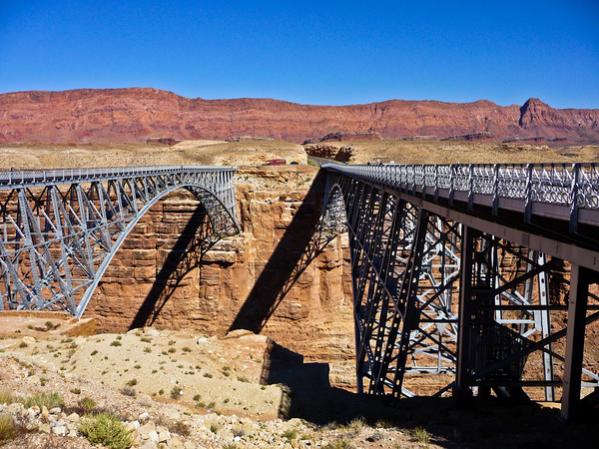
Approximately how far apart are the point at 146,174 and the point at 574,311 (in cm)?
1936

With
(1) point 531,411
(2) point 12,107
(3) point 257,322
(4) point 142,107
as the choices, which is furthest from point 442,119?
(1) point 531,411

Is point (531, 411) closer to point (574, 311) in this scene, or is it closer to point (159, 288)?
point (574, 311)

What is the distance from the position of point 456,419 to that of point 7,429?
774 cm

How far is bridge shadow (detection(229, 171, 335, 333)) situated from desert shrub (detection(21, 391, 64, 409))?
29.5 m

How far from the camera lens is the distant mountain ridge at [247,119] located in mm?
136000

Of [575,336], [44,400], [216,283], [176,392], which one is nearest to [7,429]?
[44,400]

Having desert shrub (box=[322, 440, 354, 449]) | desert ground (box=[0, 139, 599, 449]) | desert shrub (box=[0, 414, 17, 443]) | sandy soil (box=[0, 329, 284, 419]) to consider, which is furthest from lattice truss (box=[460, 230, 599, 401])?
desert shrub (box=[0, 414, 17, 443])

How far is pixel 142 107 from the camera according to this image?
142m

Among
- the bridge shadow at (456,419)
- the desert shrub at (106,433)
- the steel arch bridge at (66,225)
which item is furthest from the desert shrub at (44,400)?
the steel arch bridge at (66,225)

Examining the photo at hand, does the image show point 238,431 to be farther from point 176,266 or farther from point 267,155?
point 267,155

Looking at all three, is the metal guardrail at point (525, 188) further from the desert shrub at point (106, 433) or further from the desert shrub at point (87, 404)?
the desert shrub at point (87, 404)

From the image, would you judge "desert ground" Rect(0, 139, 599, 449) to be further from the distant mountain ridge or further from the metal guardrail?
the distant mountain ridge

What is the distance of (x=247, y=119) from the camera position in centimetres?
14500

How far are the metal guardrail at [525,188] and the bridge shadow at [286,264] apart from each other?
25849 millimetres
